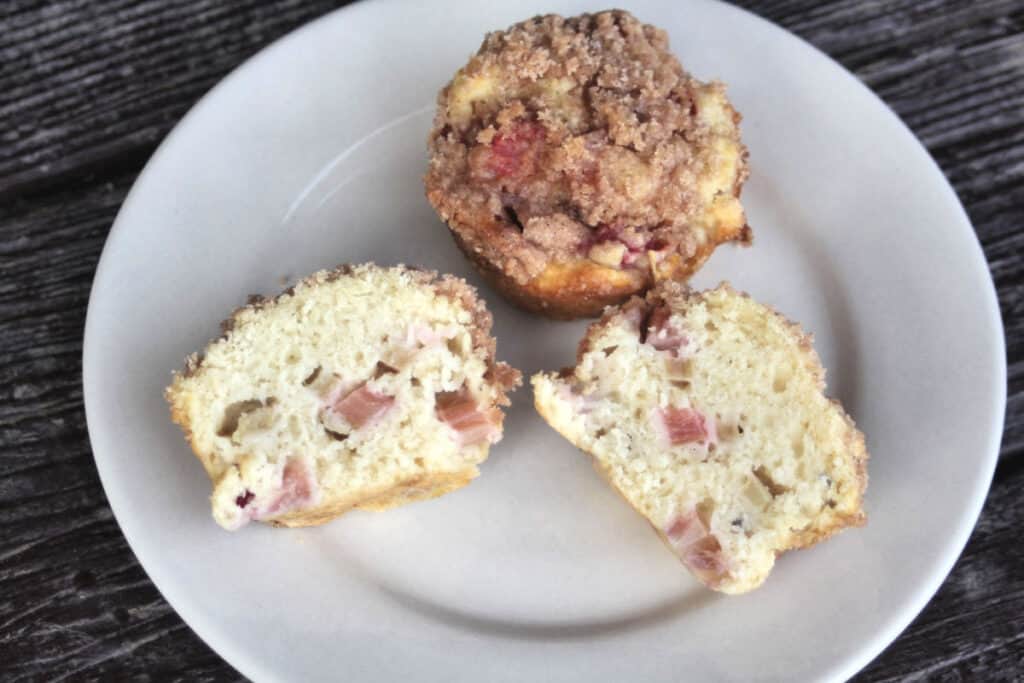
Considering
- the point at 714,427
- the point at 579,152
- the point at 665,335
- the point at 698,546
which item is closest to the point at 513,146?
the point at 579,152

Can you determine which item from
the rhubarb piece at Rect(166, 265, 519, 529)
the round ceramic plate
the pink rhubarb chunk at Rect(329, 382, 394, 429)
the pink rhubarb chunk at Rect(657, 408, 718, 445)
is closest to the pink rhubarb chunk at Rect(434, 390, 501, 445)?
the rhubarb piece at Rect(166, 265, 519, 529)

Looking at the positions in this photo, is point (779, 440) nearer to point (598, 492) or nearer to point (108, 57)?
point (598, 492)

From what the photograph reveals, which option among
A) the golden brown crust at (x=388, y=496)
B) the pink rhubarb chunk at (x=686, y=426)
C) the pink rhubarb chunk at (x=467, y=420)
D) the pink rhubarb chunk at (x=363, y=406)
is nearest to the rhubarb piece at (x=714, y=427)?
the pink rhubarb chunk at (x=686, y=426)

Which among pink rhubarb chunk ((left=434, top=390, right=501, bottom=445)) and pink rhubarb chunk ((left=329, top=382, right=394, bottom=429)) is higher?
pink rhubarb chunk ((left=329, top=382, right=394, bottom=429))

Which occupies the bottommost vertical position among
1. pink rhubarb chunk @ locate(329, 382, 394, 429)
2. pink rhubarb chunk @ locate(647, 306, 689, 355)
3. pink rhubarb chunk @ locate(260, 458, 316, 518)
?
pink rhubarb chunk @ locate(260, 458, 316, 518)

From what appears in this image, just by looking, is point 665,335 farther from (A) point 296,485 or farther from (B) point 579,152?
(A) point 296,485

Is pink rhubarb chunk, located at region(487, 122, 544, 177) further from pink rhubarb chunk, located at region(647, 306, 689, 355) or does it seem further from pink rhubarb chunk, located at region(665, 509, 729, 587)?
pink rhubarb chunk, located at region(665, 509, 729, 587)

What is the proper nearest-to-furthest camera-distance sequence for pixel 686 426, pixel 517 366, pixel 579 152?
1. pixel 579 152
2. pixel 686 426
3. pixel 517 366

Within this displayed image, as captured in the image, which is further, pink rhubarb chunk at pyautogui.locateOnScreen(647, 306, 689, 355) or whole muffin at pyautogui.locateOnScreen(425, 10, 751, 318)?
pink rhubarb chunk at pyautogui.locateOnScreen(647, 306, 689, 355)

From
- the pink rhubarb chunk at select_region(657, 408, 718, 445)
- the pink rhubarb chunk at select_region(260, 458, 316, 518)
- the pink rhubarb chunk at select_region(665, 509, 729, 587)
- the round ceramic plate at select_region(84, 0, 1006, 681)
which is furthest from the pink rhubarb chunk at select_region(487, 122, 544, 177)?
the pink rhubarb chunk at select_region(665, 509, 729, 587)
